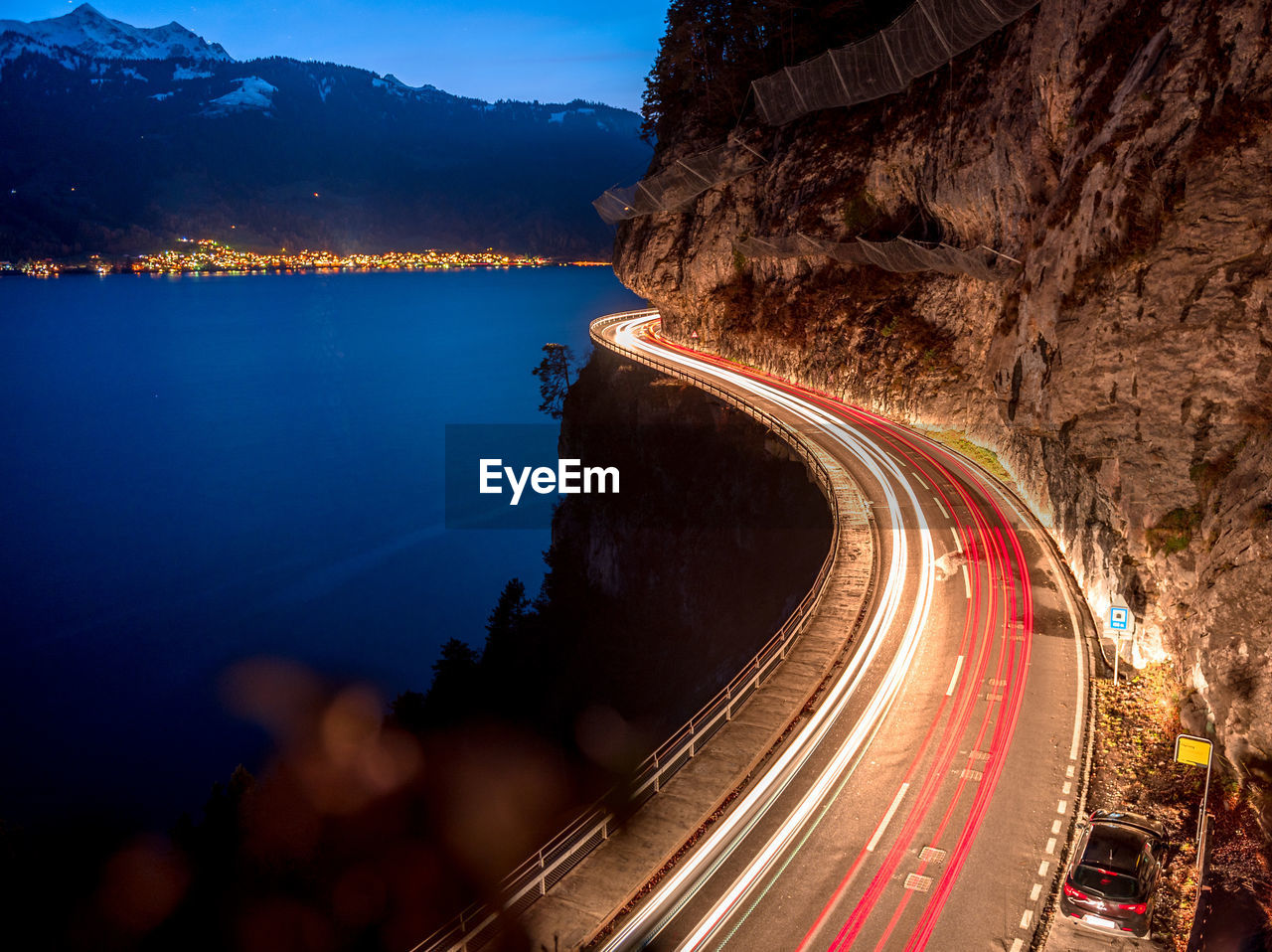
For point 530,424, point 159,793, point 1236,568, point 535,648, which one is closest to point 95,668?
point 159,793

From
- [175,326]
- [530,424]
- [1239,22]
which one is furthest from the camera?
[175,326]

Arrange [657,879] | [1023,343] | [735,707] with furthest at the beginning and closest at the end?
[1023,343] → [735,707] → [657,879]

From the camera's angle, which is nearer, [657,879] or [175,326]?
[657,879]

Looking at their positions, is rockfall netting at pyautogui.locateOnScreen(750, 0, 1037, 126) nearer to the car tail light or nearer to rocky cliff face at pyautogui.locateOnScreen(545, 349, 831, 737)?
rocky cliff face at pyautogui.locateOnScreen(545, 349, 831, 737)

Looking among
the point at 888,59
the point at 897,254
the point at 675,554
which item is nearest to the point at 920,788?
the point at 675,554

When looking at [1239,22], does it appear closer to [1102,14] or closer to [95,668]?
[1102,14]

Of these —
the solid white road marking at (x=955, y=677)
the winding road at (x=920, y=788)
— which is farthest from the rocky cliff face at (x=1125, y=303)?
the solid white road marking at (x=955, y=677)

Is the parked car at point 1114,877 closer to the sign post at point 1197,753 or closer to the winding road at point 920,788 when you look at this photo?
the winding road at point 920,788
